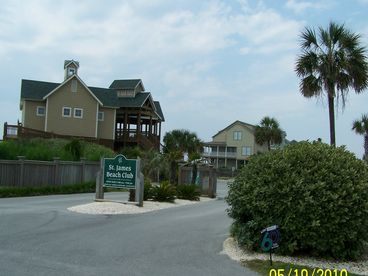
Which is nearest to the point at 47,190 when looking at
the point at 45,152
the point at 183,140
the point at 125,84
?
the point at 45,152

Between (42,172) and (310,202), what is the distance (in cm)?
1991

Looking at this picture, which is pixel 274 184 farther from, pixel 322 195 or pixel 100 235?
pixel 100 235

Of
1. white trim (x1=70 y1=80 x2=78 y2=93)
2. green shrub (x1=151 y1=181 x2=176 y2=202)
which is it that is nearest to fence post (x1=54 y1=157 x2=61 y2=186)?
green shrub (x1=151 y1=181 x2=176 y2=202)

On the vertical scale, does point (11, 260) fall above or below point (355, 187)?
below

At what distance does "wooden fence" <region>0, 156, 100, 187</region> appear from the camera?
24.9 m

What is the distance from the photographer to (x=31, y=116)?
4603 centimetres

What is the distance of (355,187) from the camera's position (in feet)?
30.3

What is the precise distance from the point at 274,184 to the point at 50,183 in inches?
770

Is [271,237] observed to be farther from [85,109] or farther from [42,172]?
[85,109]

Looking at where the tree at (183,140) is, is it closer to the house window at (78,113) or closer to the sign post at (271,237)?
the house window at (78,113)

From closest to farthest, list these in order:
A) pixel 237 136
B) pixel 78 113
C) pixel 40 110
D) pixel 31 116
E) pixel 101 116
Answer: pixel 31 116 → pixel 40 110 → pixel 78 113 → pixel 101 116 → pixel 237 136

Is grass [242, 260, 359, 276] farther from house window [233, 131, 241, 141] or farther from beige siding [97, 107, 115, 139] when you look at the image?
house window [233, 131, 241, 141]

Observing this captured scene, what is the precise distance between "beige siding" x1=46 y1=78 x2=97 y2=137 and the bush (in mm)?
38038

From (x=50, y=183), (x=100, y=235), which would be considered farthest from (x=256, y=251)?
(x=50, y=183)
